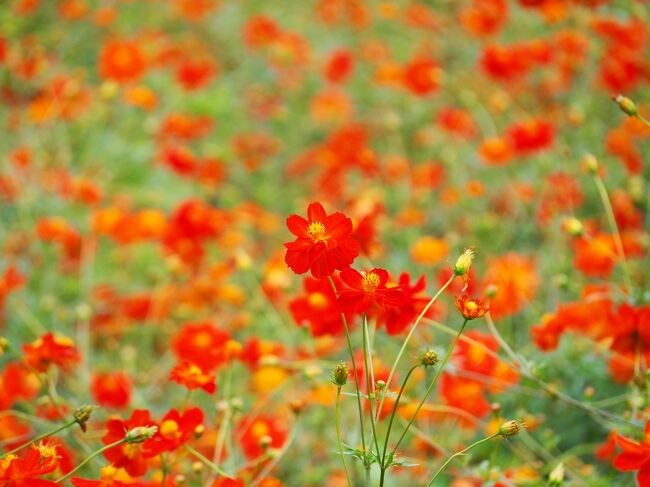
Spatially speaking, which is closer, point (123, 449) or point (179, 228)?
point (123, 449)

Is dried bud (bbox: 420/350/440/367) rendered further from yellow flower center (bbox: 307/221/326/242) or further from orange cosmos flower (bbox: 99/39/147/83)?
orange cosmos flower (bbox: 99/39/147/83)

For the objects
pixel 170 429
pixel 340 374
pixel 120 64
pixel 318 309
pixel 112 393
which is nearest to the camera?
pixel 340 374

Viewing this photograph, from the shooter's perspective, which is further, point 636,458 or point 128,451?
point 128,451

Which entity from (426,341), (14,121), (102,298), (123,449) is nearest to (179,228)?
(102,298)

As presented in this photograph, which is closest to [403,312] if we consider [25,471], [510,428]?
[510,428]

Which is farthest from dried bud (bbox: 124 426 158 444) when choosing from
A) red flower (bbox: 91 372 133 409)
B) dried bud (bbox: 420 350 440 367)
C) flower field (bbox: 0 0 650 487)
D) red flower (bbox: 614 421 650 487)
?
red flower (bbox: 91 372 133 409)

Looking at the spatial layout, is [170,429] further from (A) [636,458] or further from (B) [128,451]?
(A) [636,458]

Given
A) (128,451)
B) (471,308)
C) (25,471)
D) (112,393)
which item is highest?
(471,308)

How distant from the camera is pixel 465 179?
2.55 meters

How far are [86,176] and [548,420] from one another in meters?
1.84

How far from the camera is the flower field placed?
1.10m

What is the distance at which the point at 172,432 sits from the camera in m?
0.97

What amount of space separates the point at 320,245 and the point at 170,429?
0.35 m

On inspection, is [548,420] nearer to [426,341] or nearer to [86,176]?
[426,341]
